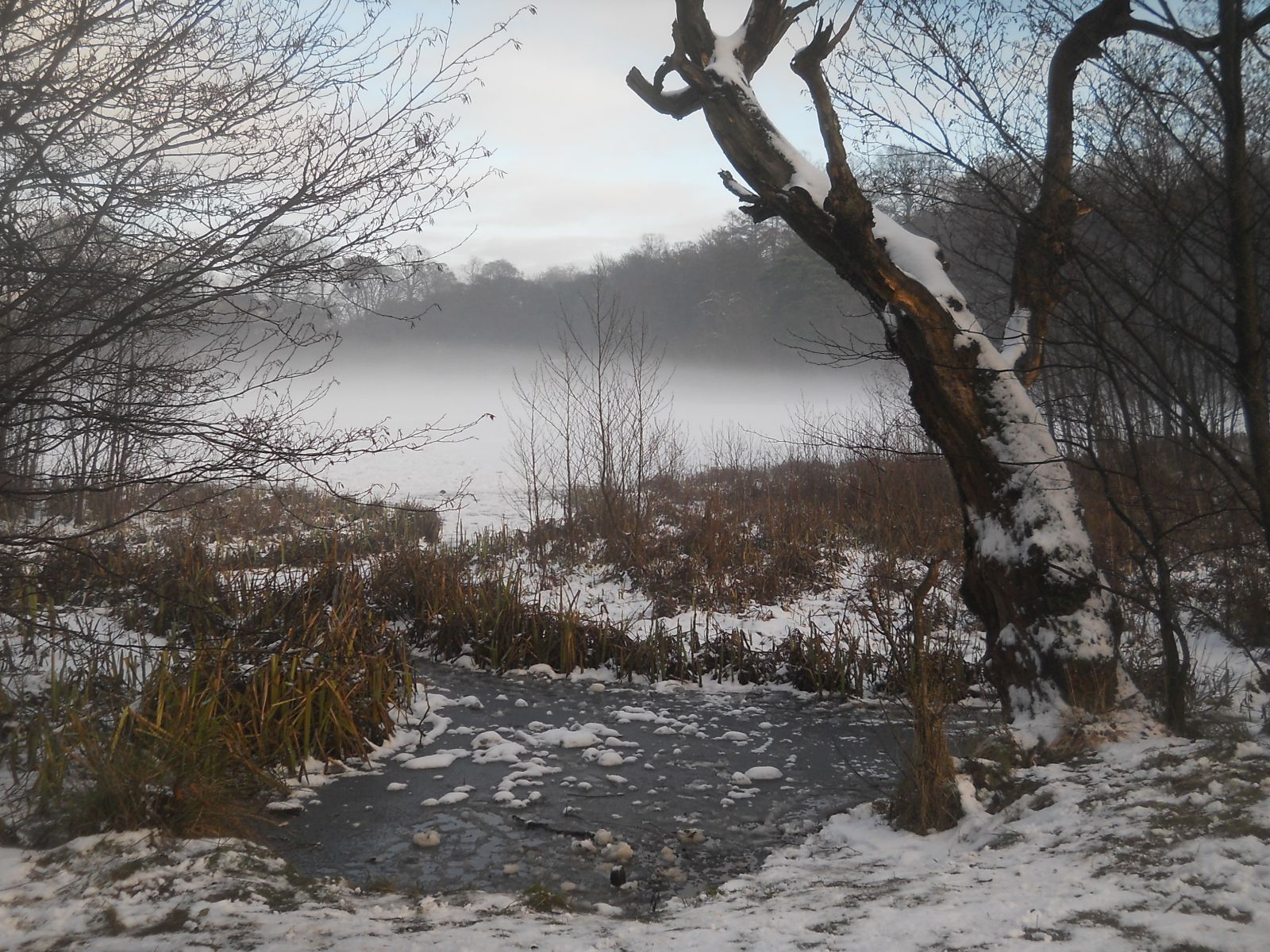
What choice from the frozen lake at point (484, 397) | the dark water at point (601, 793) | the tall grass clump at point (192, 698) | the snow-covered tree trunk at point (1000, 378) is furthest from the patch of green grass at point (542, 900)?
the frozen lake at point (484, 397)

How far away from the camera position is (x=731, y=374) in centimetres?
3612

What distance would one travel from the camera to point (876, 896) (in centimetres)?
312

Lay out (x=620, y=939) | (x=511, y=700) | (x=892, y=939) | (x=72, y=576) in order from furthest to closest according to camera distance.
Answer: (x=511, y=700) < (x=72, y=576) < (x=620, y=939) < (x=892, y=939)

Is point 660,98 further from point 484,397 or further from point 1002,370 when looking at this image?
point 484,397

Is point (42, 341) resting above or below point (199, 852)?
above

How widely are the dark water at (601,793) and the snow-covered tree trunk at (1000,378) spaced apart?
94 centimetres

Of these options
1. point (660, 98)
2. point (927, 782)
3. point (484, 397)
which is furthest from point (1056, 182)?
point (484, 397)

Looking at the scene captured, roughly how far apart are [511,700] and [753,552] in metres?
4.00

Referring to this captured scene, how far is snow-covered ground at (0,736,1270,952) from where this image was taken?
2580mm

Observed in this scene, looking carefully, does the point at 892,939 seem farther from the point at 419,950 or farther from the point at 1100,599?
the point at 1100,599

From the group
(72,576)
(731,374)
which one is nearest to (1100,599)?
(72,576)

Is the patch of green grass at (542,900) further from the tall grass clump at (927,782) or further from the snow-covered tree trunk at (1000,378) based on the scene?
the snow-covered tree trunk at (1000,378)

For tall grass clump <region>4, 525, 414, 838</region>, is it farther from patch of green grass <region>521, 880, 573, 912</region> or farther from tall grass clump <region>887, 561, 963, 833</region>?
tall grass clump <region>887, 561, 963, 833</region>

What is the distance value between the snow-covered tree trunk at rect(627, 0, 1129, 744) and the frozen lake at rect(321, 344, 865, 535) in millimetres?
16491
